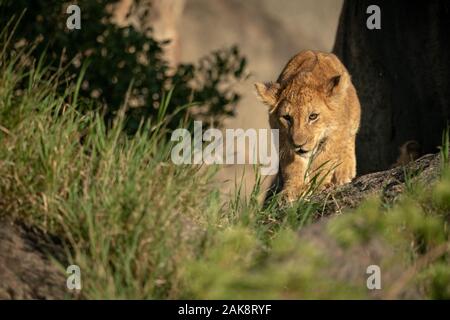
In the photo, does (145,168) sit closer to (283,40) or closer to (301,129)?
(301,129)

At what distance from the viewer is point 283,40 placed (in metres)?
17.5

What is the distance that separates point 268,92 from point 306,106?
0.30 m

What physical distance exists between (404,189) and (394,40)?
3.49m

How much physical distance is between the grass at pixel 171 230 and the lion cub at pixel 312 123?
5.80 ft

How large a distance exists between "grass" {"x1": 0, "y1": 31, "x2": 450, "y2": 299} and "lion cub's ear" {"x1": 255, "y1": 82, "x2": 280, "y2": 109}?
204cm

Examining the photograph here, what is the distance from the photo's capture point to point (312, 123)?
7336mm

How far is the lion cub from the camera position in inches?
284

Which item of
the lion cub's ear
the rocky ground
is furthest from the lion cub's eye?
the rocky ground

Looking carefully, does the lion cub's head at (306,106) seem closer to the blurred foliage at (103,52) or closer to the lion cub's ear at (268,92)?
the lion cub's ear at (268,92)

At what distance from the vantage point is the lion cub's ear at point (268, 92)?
745 centimetres

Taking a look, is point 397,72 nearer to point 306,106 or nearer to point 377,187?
point 306,106

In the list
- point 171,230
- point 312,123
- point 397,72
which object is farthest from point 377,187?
point 397,72

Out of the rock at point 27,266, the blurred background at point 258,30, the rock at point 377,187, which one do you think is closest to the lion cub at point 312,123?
the rock at point 377,187

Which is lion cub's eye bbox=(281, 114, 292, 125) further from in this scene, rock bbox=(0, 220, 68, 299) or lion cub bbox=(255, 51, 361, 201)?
rock bbox=(0, 220, 68, 299)
